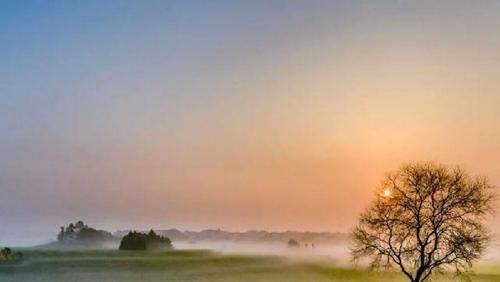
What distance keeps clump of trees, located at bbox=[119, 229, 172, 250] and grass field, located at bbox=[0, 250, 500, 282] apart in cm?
394

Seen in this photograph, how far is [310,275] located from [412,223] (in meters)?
24.7

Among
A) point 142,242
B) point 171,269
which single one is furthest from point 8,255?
point 142,242

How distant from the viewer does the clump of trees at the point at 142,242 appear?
84.9 m

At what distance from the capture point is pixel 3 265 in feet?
198

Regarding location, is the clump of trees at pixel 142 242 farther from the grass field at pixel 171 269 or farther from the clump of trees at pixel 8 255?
the clump of trees at pixel 8 255

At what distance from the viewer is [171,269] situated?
67500mm

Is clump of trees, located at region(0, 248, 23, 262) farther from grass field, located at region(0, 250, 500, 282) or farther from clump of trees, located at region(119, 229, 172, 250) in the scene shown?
clump of trees, located at region(119, 229, 172, 250)

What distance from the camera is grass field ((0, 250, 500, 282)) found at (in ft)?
195

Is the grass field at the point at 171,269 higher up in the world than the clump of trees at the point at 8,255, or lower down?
lower down

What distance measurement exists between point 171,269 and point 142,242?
18423mm

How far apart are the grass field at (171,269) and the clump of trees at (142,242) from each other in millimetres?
3938

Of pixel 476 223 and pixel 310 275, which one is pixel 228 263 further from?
pixel 476 223

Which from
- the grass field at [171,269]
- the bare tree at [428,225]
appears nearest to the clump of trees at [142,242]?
the grass field at [171,269]

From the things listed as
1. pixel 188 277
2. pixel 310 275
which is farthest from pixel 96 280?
pixel 310 275
